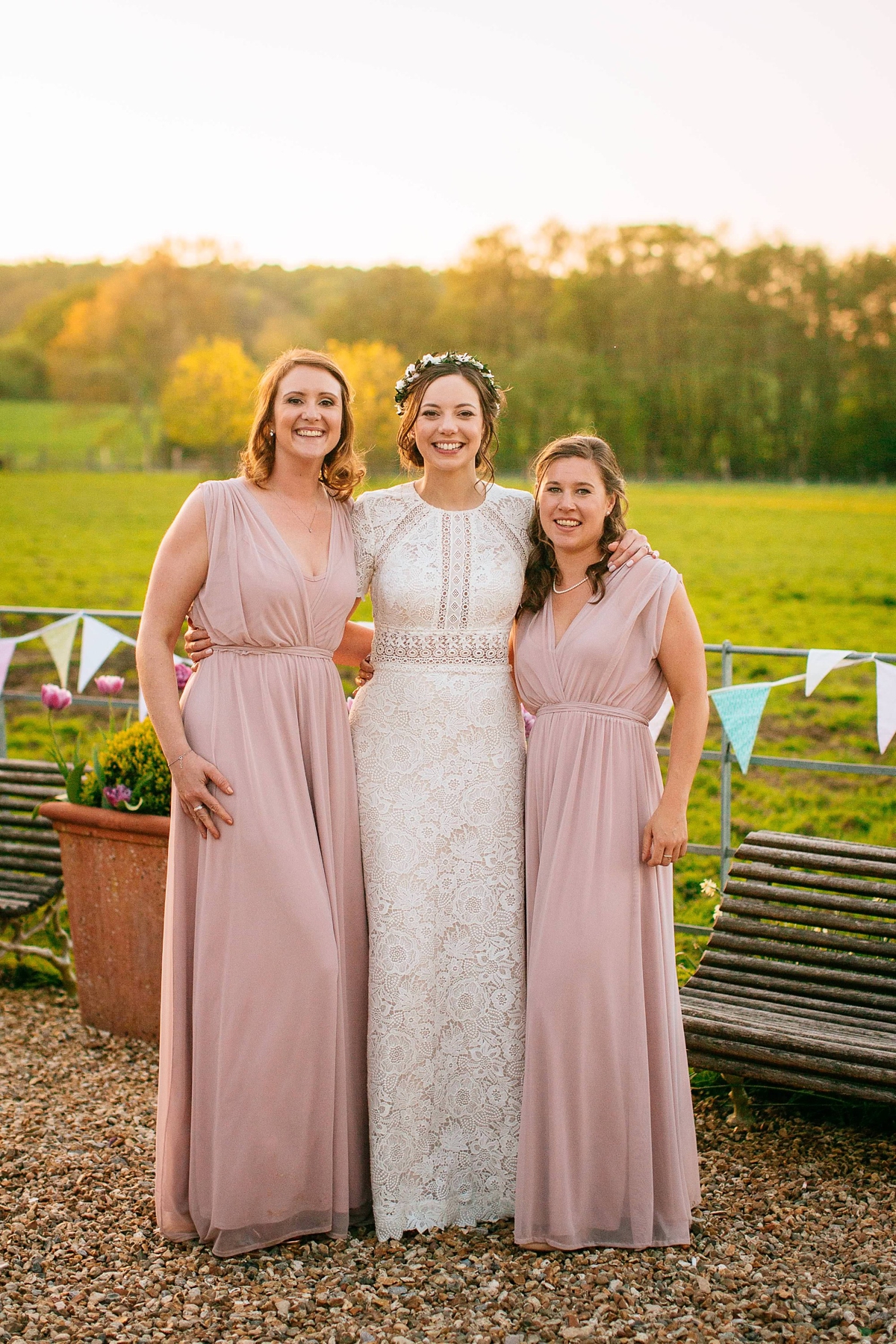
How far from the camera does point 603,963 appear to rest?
Answer: 299 cm

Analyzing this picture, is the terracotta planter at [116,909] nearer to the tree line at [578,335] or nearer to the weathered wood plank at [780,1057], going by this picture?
the weathered wood plank at [780,1057]

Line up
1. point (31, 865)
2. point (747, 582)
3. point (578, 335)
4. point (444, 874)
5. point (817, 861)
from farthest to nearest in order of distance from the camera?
point (578, 335) < point (747, 582) < point (31, 865) < point (817, 861) < point (444, 874)

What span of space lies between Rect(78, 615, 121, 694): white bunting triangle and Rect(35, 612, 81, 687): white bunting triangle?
7 centimetres

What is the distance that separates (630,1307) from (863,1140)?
1.30 meters

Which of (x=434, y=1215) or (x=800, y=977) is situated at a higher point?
(x=800, y=977)

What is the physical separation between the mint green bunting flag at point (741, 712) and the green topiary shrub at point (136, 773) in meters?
2.21

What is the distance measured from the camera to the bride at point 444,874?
316cm

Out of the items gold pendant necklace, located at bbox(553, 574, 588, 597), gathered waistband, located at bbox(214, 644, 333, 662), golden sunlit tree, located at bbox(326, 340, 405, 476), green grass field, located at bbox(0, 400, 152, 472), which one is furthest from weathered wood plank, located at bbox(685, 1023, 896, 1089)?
golden sunlit tree, located at bbox(326, 340, 405, 476)

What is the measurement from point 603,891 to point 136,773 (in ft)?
7.36

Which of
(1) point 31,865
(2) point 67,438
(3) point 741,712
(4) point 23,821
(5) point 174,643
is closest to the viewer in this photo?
(5) point 174,643

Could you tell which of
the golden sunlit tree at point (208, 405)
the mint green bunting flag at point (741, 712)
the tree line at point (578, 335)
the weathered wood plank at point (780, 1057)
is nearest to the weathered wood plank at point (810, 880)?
the mint green bunting flag at point (741, 712)

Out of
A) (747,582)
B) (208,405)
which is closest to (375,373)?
(208,405)

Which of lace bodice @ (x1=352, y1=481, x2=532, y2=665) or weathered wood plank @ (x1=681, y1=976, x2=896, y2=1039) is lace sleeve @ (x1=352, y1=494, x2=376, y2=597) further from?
weathered wood plank @ (x1=681, y1=976, x2=896, y2=1039)

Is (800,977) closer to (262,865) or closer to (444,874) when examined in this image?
(444,874)
